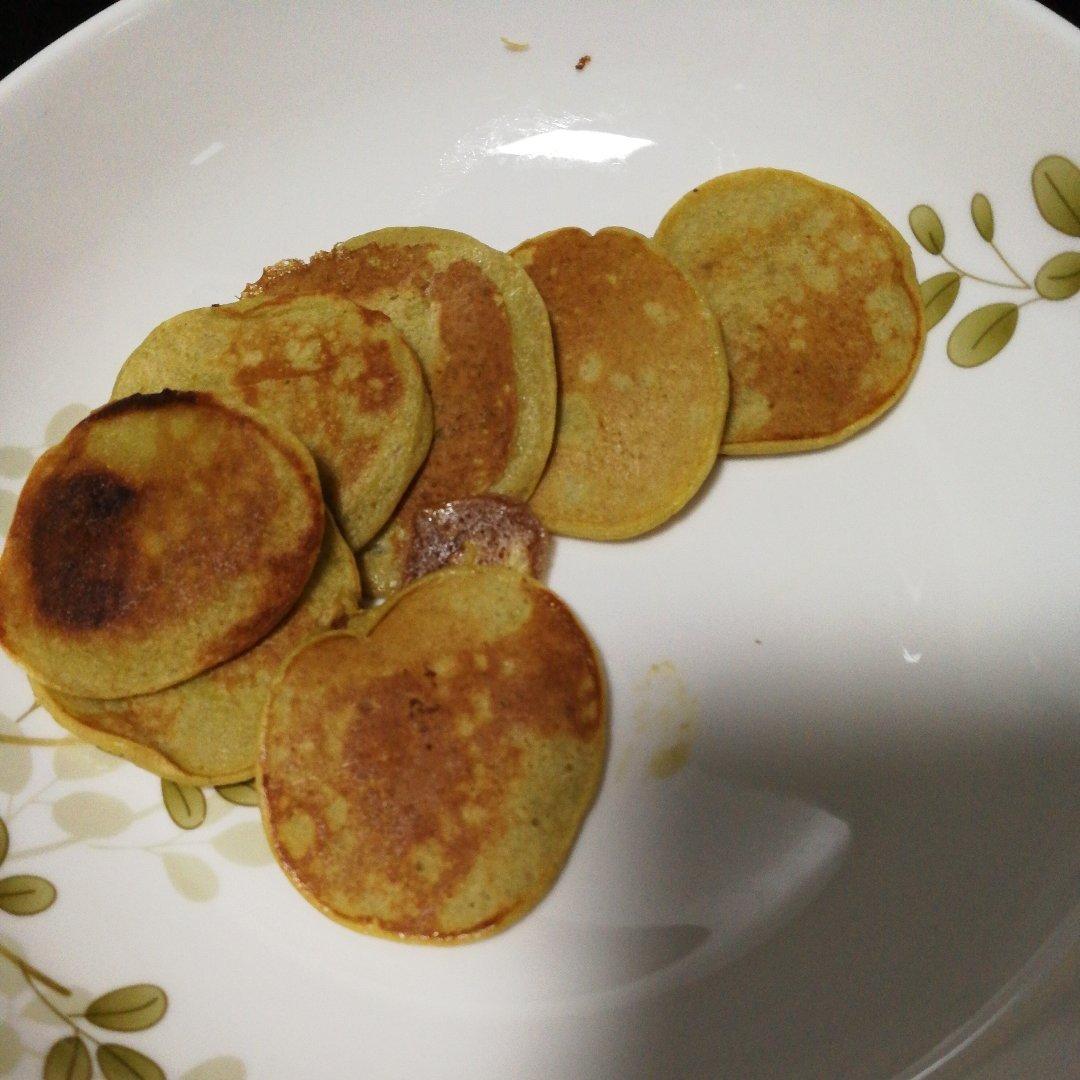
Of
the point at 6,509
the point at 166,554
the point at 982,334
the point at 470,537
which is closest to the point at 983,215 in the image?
the point at 982,334

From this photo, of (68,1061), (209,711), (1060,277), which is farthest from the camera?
(1060,277)

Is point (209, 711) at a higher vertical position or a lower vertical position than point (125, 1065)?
higher

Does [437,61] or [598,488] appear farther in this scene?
[437,61]

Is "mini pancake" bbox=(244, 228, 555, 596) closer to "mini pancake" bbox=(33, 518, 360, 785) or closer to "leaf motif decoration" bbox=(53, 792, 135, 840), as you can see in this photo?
"mini pancake" bbox=(33, 518, 360, 785)

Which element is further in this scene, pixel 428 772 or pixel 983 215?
pixel 983 215

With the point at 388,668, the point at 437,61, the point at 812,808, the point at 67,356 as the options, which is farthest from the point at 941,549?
the point at 67,356

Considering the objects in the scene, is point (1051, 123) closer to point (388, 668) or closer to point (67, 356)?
point (388, 668)

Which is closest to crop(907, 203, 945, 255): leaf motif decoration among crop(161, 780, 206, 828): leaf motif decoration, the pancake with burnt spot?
the pancake with burnt spot

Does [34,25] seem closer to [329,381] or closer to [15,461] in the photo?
[15,461]
